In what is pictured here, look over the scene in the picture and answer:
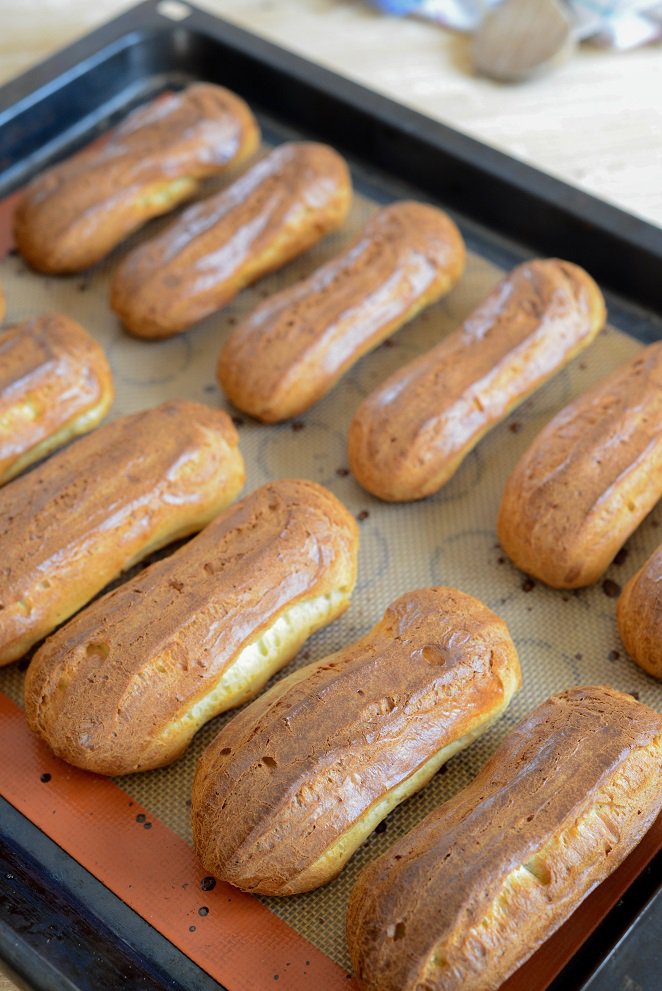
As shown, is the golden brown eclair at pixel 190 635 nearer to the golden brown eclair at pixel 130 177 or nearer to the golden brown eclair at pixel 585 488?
the golden brown eclair at pixel 585 488

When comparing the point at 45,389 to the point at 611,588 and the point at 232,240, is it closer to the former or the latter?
the point at 232,240

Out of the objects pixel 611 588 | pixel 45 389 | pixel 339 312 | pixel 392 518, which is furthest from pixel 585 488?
pixel 45 389

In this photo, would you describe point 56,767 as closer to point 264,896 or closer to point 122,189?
point 264,896

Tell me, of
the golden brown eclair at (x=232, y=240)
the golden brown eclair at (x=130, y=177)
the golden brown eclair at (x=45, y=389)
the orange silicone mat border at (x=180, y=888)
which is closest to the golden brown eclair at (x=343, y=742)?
the orange silicone mat border at (x=180, y=888)

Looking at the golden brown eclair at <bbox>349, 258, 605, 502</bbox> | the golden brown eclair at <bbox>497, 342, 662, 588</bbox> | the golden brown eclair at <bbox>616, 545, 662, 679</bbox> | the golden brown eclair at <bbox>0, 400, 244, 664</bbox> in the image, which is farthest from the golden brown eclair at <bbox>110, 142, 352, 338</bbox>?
the golden brown eclair at <bbox>616, 545, 662, 679</bbox>

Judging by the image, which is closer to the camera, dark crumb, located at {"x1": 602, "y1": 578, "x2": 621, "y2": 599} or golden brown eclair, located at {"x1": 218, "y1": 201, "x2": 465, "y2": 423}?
dark crumb, located at {"x1": 602, "y1": 578, "x2": 621, "y2": 599}

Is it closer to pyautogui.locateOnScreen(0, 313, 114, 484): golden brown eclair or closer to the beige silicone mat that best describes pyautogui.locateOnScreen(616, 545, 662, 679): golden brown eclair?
the beige silicone mat
